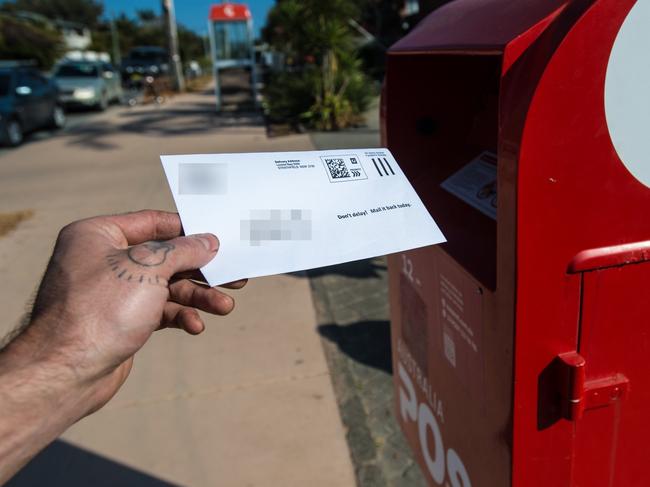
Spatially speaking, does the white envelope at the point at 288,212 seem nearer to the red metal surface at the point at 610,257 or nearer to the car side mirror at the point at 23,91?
the red metal surface at the point at 610,257

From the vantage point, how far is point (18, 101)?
10.9m

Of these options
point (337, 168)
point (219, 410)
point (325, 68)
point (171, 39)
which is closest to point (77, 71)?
point (171, 39)

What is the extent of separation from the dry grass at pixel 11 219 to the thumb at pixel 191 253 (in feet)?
17.9

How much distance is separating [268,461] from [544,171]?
6.24ft

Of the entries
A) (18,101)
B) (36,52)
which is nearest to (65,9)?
(36,52)

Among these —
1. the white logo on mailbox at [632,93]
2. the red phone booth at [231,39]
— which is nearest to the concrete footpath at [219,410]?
the white logo on mailbox at [632,93]

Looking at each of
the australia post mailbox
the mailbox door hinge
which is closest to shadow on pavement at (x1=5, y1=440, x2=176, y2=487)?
the australia post mailbox

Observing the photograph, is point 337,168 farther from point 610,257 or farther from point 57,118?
point 57,118

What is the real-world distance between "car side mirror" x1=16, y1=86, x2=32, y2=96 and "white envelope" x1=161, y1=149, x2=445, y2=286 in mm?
12032

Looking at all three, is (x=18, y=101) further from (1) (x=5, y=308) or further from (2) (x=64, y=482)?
(2) (x=64, y=482)

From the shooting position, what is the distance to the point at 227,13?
1455 centimetres

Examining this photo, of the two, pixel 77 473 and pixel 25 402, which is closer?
pixel 25 402

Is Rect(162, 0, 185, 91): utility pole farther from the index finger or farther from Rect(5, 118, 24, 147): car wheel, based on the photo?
the index finger

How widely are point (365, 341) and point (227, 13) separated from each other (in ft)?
44.2
